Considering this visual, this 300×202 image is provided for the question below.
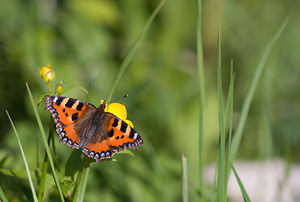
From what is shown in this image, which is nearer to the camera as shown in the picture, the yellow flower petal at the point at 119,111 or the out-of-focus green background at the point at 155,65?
the yellow flower petal at the point at 119,111

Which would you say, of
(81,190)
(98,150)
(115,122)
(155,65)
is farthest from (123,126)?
(155,65)

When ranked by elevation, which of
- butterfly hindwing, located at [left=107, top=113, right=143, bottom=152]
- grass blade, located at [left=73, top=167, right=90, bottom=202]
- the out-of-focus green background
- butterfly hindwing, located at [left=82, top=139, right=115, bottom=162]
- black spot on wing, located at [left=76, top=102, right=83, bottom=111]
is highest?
the out-of-focus green background

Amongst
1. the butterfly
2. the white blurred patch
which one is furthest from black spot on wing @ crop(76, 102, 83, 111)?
the white blurred patch

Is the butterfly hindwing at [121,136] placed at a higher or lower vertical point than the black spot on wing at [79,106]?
lower

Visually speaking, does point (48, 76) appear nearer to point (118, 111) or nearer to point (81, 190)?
point (118, 111)

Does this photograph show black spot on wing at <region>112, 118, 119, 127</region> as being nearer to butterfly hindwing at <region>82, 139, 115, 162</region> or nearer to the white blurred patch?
butterfly hindwing at <region>82, 139, 115, 162</region>

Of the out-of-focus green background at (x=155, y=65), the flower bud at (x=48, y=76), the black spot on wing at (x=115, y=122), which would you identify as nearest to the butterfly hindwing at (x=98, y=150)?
the black spot on wing at (x=115, y=122)

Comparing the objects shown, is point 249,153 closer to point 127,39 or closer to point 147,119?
point 147,119

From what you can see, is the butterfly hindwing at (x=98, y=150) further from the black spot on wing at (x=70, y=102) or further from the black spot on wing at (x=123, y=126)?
the black spot on wing at (x=70, y=102)
